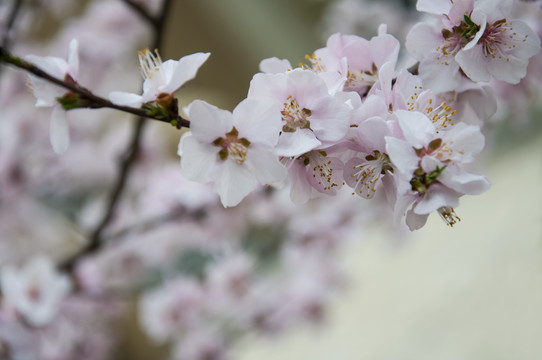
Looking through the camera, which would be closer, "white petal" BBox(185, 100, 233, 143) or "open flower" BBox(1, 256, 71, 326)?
"white petal" BBox(185, 100, 233, 143)

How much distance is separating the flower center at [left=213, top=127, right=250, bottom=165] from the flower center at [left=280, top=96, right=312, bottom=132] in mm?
37

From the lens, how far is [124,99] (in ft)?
1.17

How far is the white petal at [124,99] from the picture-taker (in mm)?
352

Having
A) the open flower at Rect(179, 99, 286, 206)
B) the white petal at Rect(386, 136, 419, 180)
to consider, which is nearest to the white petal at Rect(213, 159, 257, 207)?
the open flower at Rect(179, 99, 286, 206)

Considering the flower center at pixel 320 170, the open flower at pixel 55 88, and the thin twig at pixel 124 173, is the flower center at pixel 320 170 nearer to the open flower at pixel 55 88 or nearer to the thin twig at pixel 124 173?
the open flower at pixel 55 88

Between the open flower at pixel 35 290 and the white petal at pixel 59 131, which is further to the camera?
the open flower at pixel 35 290

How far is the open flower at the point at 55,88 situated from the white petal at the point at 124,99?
0.20 ft

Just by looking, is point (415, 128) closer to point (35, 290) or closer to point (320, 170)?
point (320, 170)

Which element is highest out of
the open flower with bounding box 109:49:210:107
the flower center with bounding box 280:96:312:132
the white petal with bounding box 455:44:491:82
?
the open flower with bounding box 109:49:210:107

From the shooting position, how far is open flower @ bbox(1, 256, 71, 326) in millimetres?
778

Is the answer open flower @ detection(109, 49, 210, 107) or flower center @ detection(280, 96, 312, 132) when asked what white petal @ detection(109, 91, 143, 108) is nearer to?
open flower @ detection(109, 49, 210, 107)

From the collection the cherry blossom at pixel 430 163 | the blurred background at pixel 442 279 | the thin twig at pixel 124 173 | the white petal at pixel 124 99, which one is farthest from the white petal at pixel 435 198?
the blurred background at pixel 442 279

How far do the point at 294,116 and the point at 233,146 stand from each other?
0.05 meters

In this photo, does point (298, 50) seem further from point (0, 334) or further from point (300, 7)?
point (0, 334)
